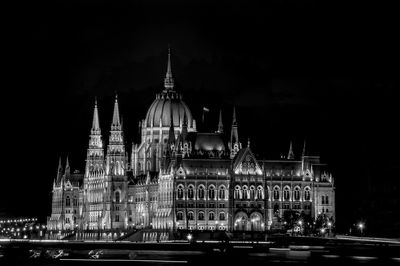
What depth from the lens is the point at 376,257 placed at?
168m

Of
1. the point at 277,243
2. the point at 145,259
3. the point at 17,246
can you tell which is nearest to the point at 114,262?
the point at 145,259

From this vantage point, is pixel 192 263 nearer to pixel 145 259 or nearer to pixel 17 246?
pixel 145 259

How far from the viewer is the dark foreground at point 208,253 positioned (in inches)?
6486

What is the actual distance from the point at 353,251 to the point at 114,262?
29788mm

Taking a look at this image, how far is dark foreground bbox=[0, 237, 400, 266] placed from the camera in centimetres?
16475

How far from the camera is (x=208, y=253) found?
172m

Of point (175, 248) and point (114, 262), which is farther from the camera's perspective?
point (175, 248)

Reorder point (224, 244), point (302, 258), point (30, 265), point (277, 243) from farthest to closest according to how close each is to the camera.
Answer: point (277, 243) < point (224, 244) < point (302, 258) < point (30, 265)

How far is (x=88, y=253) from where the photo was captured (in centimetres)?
18362

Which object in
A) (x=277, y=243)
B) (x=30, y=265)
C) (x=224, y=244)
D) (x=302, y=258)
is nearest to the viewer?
(x=30, y=265)

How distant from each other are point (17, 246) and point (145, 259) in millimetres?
18865

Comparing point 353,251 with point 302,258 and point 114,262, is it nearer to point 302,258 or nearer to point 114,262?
point 302,258

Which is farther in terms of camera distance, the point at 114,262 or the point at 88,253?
the point at 88,253

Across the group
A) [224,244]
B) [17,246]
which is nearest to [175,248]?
[224,244]
